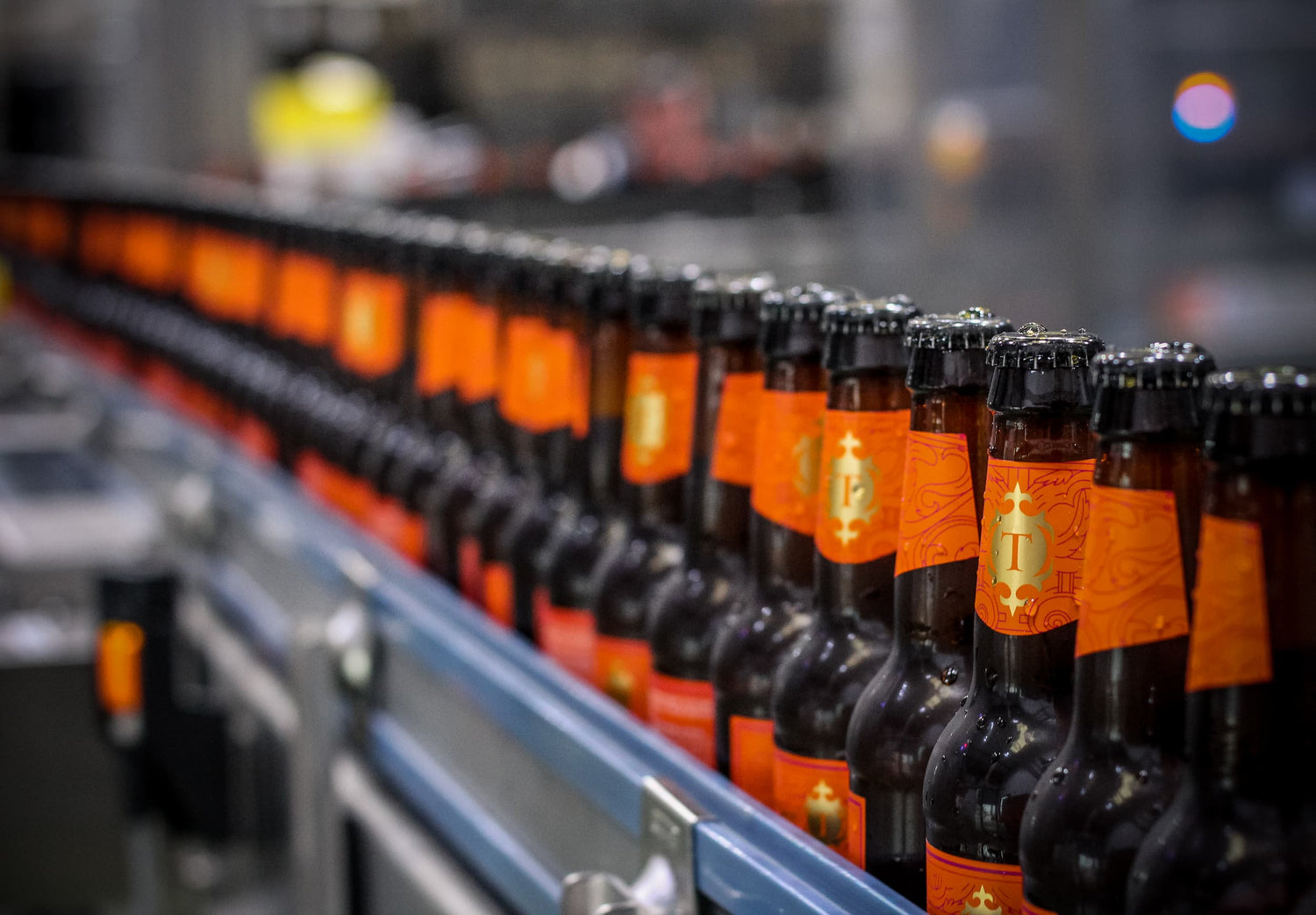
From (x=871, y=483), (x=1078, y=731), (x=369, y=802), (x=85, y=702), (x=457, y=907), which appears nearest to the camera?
(x=1078, y=731)

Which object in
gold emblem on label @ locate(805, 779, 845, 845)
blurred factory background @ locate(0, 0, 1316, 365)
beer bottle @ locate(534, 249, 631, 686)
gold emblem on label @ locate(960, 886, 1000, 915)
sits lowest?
gold emblem on label @ locate(805, 779, 845, 845)

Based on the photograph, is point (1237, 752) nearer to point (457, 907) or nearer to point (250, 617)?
point (457, 907)

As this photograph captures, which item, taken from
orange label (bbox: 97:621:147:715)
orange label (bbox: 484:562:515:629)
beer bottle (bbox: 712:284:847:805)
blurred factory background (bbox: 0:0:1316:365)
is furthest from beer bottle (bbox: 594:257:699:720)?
blurred factory background (bbox: 0:0:1316:365)

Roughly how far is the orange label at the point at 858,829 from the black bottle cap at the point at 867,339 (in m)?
0.28

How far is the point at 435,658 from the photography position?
158 cm

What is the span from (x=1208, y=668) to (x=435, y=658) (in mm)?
1041

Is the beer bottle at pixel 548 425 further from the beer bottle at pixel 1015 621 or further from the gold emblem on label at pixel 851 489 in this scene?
the beer bottle at pixel 1015 621

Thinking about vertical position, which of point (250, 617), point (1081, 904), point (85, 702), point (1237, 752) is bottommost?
point (85, 702)

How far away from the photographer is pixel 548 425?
1570 millimetres

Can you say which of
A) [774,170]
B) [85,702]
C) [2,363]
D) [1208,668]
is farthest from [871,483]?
[774,170]

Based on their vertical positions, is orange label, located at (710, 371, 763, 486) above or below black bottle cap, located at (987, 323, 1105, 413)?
below

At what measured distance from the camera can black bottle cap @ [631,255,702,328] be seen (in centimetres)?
130

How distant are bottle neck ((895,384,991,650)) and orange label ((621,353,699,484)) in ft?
1.22

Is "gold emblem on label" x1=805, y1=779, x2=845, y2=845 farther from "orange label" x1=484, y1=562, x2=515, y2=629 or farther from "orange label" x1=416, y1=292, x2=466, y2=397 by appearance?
"orange label" x1=416, y1=292, x2=466, y2=397
